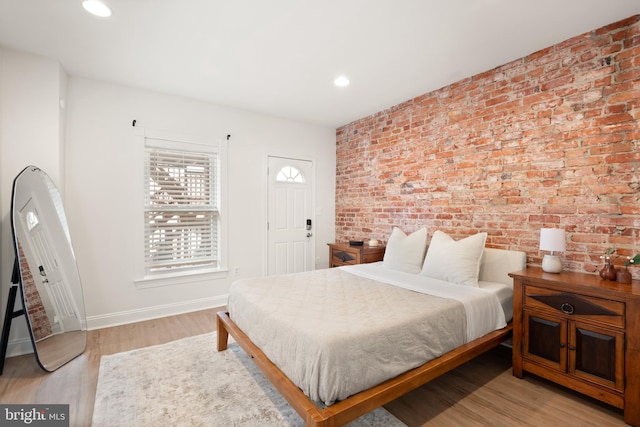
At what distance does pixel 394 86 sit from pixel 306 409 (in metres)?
3.33

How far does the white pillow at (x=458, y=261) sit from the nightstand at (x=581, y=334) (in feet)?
1.28

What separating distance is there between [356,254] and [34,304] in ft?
11.0

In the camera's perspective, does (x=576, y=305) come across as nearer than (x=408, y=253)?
Yes

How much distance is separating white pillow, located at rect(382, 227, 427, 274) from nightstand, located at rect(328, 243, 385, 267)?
1.94 feet

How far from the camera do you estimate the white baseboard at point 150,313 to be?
3.38 m

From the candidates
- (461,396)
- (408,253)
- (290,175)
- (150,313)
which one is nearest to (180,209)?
(150,313)

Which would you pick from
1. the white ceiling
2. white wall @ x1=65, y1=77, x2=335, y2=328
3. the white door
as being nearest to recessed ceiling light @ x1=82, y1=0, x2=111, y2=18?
the white ceiling

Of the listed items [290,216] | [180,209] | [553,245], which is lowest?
[553,245]

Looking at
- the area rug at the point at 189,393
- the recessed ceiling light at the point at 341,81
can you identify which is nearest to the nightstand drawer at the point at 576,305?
the area rug at the point at 189,393

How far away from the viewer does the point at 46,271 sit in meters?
2.65

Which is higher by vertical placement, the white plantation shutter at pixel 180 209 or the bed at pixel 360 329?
the white plantation shutter at pixel 180 209

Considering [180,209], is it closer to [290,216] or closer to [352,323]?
[290,216]

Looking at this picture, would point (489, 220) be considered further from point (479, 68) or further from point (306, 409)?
point (306, 409)

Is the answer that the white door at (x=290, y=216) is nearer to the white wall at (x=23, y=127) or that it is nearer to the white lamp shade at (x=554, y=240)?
the white wall at (x=23, y=127)
